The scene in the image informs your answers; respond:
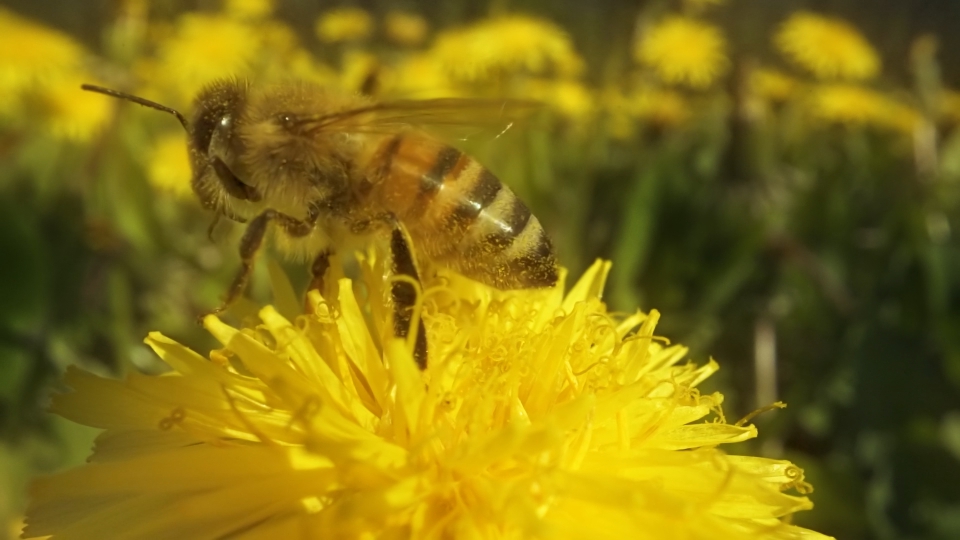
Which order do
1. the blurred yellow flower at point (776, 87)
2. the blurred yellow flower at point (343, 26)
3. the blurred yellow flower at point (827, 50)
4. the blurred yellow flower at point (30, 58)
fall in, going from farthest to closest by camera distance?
1. the blurred yellow flower at point (343, 26)
2. the blurred yellow flower at point (776, 87)
3. the blurred yellow flower at point (827, 50)
4. the blurred yellow flower at point (30, 58)

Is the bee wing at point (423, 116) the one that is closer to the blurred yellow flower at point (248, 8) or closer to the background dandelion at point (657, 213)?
the background dandelion at point (657, 213)

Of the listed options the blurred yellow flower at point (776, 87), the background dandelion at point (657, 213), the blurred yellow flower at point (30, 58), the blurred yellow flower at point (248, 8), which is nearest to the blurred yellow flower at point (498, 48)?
the background dandelion at point (657, 213)

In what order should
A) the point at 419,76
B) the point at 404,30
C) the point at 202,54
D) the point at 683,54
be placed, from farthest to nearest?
1. the point at 404,30
2. the point at 683,54
3. the point at 419,76
4. the point at 202,54

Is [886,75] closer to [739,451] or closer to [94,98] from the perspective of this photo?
[739,451]

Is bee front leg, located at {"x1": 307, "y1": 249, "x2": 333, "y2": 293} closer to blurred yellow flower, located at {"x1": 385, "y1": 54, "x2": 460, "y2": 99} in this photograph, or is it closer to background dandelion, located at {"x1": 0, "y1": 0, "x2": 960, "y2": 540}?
background dandelion, located at {"x1": 0, "y1": 0, "x2": 960, "y2": 540}

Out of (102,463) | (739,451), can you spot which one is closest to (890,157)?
(739,451)

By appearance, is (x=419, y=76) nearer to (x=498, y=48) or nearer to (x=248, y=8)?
(x=498, y=48)

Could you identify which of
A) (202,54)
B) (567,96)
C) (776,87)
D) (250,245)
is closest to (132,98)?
(250,245)
